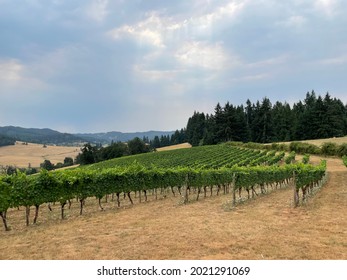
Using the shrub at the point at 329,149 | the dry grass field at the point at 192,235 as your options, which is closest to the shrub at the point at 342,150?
the shrub at the point at 329,149

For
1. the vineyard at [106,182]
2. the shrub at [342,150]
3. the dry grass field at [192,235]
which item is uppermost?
the shrub at [342,150]

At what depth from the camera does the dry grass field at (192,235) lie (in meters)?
10.6

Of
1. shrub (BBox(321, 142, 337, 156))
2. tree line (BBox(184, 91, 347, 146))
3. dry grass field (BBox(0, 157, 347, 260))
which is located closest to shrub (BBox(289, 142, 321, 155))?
shrub (BBox(321, 142, 337, 156))

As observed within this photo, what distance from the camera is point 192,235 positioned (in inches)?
497

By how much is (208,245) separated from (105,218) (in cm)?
836

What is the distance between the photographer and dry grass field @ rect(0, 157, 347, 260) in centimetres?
1055

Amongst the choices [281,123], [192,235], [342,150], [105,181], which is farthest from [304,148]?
[192,235]

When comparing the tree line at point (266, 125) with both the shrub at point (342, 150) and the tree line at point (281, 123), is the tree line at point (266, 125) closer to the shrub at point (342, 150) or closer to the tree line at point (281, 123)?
the tree line at point (281, 123)

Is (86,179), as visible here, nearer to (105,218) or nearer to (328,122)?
(105,218)

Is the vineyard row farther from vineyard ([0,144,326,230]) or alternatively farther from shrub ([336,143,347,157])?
shrub ([336,143,347,157])

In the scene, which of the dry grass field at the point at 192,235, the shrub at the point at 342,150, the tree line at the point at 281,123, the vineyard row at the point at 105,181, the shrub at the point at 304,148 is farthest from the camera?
the tree line at the point at 281,123

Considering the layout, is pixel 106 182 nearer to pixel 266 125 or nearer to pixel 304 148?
pixel 304 148

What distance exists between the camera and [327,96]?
101938mm

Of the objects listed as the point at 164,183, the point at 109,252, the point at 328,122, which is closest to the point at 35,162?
the point at 328,122
